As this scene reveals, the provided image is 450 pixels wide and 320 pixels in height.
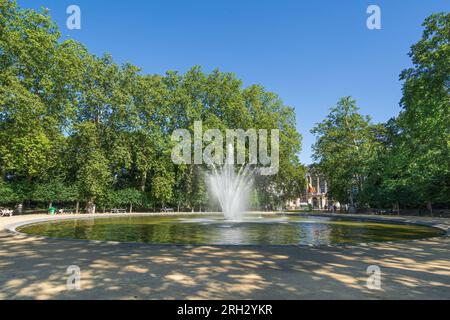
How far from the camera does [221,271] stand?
7.42 metres

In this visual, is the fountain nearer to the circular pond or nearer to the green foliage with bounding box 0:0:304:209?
the green foliage with bounding box 0:0:304:209

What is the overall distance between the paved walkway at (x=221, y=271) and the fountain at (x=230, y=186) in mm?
21455

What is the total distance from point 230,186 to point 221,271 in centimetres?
3410

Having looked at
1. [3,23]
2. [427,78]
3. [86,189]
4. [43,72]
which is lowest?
[86,189]

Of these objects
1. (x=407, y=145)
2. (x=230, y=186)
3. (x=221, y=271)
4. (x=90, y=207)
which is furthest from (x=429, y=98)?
(x=90, y=207)

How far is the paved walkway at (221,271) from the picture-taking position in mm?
5773

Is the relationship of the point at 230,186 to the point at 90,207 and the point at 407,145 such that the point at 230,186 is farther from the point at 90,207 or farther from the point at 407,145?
the point at 407,145

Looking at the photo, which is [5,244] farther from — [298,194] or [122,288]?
[298,194]

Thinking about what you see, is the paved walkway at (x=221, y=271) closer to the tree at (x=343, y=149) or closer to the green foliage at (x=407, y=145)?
the green foliage at (x=407, y=145)

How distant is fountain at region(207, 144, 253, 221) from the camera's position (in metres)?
37.9

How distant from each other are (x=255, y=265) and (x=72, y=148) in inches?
1682

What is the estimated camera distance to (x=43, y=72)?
3444cm
